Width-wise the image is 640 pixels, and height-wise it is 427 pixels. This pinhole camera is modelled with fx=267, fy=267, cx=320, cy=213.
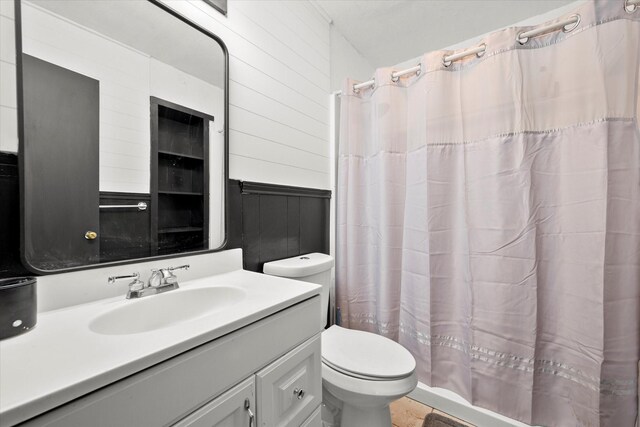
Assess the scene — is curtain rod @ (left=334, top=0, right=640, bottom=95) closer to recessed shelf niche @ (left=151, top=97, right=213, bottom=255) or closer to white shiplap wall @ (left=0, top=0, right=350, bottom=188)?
white shiplap wall @ (left=0, top=0, right=350, bottom=188)

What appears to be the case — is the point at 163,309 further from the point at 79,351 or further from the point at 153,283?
the point at 79,351

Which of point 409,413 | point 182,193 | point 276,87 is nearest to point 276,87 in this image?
point 276,87

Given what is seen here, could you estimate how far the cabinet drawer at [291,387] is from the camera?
77cm

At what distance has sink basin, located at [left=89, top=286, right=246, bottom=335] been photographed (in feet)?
2.55

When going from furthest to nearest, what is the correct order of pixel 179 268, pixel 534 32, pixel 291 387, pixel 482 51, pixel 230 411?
pixel 482 51 → pixel 534 32 → pixel 179 268 → pixel 291 387 → pixel 230 411

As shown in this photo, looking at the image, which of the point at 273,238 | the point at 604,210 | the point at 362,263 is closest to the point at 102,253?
the point at 273,238

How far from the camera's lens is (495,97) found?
127 cm

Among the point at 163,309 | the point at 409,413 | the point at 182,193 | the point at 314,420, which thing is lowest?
the point at 409,413

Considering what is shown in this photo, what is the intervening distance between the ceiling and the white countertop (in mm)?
1894

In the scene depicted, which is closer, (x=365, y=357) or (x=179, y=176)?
(x=179, y=176)

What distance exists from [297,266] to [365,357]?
1.69ft

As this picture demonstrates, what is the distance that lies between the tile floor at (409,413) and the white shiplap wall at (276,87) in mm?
1397

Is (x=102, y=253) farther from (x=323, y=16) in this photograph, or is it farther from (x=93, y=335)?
(x=323, y=16)

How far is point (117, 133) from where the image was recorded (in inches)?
36.4
